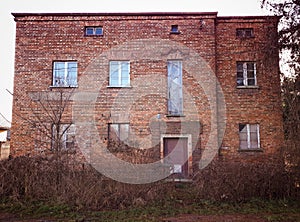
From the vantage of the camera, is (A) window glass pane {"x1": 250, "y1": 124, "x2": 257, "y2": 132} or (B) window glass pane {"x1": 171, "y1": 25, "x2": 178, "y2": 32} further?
(B) window glass pane {"x1": 171, "y1": 25, "x2": 178, "y2": 32}

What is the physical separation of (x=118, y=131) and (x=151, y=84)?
111 inches

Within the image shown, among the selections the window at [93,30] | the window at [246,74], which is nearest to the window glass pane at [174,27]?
the window at [93,30]

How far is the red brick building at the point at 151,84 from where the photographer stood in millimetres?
12984

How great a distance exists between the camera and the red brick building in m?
13.0

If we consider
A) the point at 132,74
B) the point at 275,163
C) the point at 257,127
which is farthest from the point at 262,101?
the point at 132,74

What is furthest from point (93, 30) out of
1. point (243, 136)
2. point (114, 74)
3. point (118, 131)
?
point (243, 136)

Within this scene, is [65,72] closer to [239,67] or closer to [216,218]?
[239,67]

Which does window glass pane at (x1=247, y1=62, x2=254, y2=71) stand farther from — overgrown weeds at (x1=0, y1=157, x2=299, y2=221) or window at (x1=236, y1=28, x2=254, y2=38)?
overgrown weeds at (x1=0, y1=157, x2=299, y2=221)

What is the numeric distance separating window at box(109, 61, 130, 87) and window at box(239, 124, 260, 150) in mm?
6194

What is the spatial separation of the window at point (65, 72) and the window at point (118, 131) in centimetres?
291

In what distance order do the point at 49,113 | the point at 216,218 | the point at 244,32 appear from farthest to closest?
the point at 244,32 < the point at 49,113 < the point at 216,218

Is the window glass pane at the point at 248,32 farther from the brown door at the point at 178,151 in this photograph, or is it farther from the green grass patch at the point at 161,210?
the green grass patch at the point at 161,210

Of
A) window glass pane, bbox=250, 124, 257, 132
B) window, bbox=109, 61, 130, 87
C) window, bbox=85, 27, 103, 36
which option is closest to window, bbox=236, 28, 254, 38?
window glass pane, bbox=250, 124, 257, 132

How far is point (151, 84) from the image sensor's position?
43.7 feet
